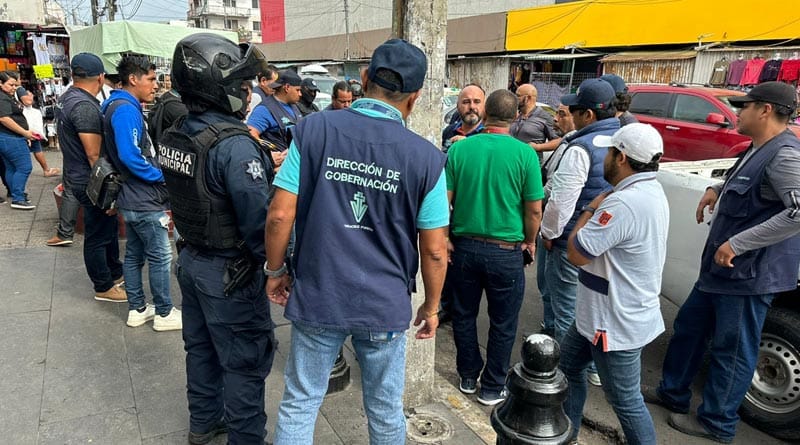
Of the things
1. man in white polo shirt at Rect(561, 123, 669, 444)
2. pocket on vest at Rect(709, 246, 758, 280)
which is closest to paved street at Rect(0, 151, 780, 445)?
man in white polo shirt at Rect(561, 123, 669, 444)

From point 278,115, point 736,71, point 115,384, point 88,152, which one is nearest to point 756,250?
point 278,115

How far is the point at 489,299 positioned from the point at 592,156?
1.12m

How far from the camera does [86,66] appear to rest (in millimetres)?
4121

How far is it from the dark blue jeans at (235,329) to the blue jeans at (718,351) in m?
2.54

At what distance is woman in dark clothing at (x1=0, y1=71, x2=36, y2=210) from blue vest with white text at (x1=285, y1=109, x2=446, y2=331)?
6627 mm

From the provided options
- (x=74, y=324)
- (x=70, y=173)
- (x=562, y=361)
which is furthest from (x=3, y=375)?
(x=562, y=361)

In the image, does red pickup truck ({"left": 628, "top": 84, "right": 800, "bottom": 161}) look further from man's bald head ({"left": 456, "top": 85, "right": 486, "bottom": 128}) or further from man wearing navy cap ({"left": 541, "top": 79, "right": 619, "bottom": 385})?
man wearing navy cap ({"left": 541, "top": 79, "right": 619, "bottom": 385})

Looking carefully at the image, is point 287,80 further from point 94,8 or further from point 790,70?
point 94,8

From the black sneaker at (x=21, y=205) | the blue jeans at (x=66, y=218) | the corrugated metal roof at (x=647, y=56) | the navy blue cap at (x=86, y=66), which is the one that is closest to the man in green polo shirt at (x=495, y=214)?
the navy blue cap at (x=86, y=66)

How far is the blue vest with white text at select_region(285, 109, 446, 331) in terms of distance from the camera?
1.93 m

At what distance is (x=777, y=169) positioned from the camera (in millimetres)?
2818

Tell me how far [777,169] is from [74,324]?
4.68 m

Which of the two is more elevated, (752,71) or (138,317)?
(752,71)

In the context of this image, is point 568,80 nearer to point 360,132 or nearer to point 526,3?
point 526,3
